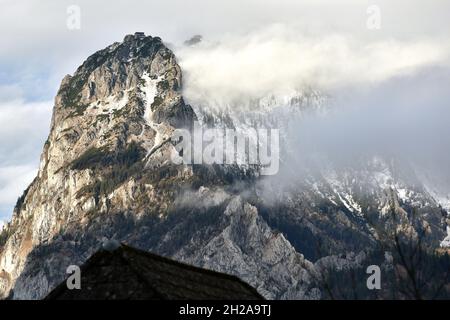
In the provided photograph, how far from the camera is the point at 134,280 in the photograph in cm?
3969

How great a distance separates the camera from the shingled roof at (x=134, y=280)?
39281mm

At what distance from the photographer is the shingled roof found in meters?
39.3
